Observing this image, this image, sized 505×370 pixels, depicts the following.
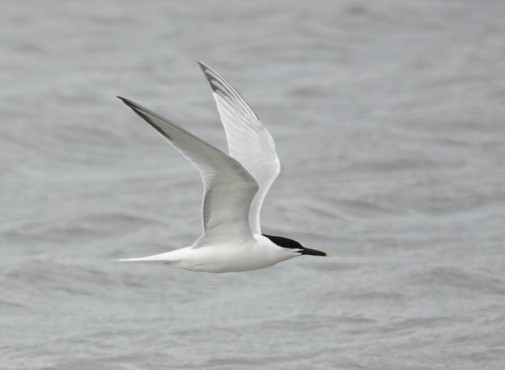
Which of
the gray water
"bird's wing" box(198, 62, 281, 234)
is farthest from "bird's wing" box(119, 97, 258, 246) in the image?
the gray water

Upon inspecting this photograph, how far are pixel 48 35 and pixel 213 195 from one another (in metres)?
12.3

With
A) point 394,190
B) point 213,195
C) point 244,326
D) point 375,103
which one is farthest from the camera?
point 375,103

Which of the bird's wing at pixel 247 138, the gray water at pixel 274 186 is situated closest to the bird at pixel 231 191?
the bird's wing at pixel 247 138

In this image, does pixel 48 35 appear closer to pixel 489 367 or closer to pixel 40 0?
pixel 40 0

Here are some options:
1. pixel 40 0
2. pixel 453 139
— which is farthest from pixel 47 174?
pixel 40 0

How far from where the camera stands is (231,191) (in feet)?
21.9

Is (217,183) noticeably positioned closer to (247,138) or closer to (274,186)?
(247,138)

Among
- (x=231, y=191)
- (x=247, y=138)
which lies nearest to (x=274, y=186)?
(x=247, y=138)

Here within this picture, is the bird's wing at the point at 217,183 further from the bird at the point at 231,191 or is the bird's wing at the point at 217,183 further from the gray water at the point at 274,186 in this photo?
the gray water at the point at 274,186

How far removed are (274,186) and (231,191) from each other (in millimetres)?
6001

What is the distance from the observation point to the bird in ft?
20.8

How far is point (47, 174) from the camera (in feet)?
42.4

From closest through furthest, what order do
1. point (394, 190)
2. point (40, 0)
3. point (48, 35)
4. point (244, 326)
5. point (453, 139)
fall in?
1. point (244, 326)
2. point (394, 190)
3. point (453, 139)
4. point (48, 35)
5. point (40, 0)

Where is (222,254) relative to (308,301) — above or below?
above
